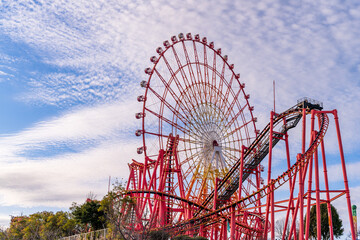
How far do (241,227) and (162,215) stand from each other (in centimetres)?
772

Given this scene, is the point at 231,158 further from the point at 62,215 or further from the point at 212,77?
the point at 62,215

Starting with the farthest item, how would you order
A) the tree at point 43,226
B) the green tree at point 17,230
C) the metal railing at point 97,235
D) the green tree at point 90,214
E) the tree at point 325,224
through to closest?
the tree at point 325,224 → the green tree at point 17,230 → the tree at point 43,226 → the green tree at point 90,214 → the metal railing at point 97,235

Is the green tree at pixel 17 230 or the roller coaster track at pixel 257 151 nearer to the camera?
the roller coaster track at pixel 257 151

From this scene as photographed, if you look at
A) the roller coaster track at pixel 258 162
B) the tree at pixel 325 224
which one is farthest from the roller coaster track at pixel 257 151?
the tree at pixel 325 224

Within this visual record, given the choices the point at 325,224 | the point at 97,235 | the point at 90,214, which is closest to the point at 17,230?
the point at 90,214

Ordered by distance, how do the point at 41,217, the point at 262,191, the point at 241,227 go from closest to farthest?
1. the point at 262,191
2. the point at 241,227
3. the point at 41,217

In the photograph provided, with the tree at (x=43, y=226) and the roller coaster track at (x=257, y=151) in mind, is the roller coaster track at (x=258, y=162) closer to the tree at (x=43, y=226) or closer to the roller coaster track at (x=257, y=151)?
the roller coaster track at (x=257, y=151)

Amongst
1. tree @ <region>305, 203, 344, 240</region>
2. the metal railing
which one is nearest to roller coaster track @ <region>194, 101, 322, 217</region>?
the metal railing

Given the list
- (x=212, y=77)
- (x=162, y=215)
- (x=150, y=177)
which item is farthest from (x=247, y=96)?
(x=162, y=215)

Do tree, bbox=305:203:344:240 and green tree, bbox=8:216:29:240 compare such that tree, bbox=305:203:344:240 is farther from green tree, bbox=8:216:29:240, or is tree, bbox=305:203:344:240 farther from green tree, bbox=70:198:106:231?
green tree, bbox=8:216:29:240

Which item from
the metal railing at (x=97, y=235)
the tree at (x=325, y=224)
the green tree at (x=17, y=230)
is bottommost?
the metal railing at (x=97, y=235)

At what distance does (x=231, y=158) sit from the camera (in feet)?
129

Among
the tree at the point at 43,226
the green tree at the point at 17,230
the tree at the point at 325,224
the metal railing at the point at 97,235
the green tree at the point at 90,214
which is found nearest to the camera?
the metal railing at the point at 97,235

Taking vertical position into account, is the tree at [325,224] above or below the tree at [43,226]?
above
